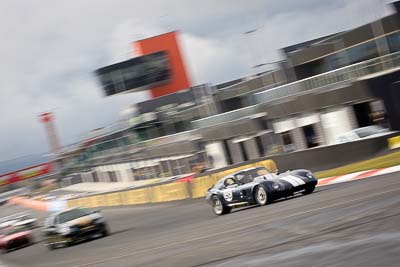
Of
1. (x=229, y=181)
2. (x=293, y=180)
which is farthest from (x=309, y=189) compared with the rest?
(x=229, y=181)

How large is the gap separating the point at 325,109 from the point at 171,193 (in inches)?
436

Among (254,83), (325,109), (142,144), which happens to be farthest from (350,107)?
(142,144)

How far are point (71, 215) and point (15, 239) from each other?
728 cm

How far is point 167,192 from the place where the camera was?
120ft

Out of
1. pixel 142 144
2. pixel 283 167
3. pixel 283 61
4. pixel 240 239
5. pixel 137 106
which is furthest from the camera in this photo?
pixel 137 106

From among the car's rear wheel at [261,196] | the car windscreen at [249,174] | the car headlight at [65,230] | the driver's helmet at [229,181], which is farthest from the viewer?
the car headlight at [65,230]

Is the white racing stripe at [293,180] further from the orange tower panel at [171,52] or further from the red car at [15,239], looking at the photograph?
the orange tower panel at [171,52]

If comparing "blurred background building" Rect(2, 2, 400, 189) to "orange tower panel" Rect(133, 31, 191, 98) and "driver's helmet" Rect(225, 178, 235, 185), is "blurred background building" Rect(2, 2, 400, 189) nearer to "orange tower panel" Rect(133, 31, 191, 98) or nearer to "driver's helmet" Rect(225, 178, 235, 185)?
"orange tower panel" Rect(133, 31, 191, 98)

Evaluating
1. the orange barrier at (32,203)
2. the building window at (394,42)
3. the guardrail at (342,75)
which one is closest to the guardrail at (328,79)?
the guardrail at (342,75)

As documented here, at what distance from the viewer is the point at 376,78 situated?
118 ft

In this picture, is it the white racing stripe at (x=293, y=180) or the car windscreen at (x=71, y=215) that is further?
the car windscreen at (x=71, y=215)

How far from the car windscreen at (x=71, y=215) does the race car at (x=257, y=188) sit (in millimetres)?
4947

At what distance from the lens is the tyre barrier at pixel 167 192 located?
31.9m

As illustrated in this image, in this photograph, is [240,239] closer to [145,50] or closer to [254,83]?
[254,83]
